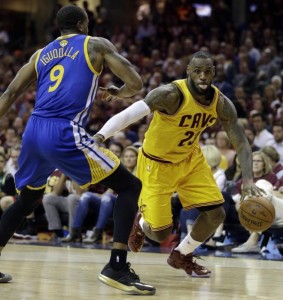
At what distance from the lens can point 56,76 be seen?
18.6 feet

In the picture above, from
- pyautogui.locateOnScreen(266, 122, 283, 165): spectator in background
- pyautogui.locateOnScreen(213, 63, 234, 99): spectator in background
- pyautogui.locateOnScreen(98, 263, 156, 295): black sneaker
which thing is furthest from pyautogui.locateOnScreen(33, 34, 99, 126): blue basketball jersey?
pyautogui.locateOnScreen(213, 63, 234, 99): spectator in background

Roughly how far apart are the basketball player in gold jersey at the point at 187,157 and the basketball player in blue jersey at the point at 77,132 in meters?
0.72

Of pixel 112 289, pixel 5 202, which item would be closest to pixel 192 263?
pixel 112 289

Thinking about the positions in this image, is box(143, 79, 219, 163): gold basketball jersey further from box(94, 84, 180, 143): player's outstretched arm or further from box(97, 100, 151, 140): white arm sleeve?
box(97, 100, 151, 140): white arm sleeve

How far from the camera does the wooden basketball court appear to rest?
5422 millimetres

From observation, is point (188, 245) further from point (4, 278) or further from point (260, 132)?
point (260, 132)

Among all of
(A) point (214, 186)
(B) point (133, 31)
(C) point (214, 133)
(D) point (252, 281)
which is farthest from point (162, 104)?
(B) point (133, 31)

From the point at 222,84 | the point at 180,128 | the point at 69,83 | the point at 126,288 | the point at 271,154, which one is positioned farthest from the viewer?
the point at 222,84

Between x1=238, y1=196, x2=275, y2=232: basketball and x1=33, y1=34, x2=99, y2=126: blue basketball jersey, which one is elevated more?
x1=33, y1=34, x2=99, y2=126: blue basketball jersey

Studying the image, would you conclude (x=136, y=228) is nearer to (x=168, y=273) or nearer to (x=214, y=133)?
(x=168, y=273)

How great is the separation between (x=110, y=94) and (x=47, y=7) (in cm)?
1737

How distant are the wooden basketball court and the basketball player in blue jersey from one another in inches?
13.6

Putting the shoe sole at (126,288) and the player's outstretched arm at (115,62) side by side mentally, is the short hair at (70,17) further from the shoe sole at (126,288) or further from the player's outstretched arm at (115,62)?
the shoe sole at (126,288)

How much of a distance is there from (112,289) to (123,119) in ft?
3.94
